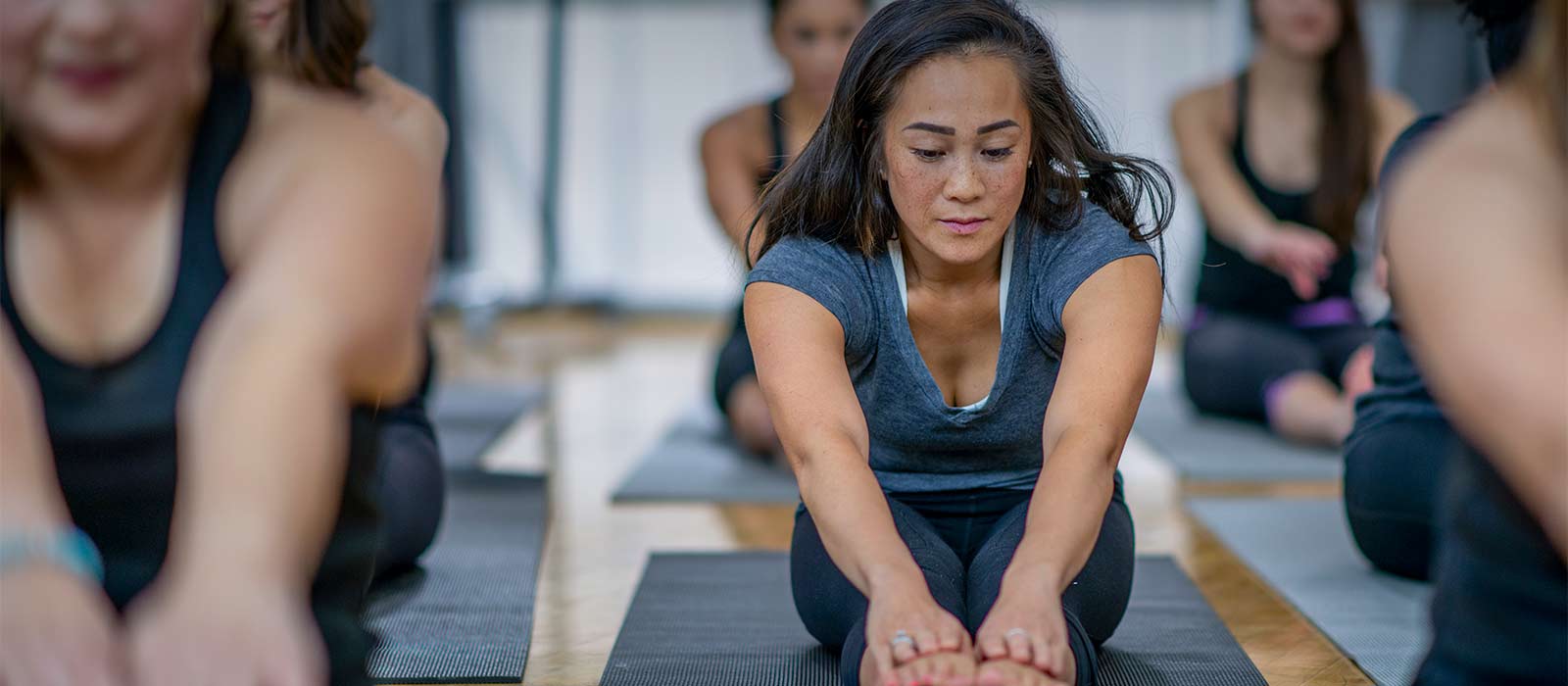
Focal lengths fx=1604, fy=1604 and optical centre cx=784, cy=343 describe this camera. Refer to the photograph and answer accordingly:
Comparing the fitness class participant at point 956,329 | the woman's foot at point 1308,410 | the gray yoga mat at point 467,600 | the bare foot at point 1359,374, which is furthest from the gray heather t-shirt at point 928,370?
the woman's foot at point 1308,410

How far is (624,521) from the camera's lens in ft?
8.49

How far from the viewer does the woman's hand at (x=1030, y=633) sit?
4.29 ft


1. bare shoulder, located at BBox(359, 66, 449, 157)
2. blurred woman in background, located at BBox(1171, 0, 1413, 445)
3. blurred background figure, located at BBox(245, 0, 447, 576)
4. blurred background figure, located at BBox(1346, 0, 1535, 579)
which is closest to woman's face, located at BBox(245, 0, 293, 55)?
blurred background figure, located at BBox(245, 0, 447, 576)

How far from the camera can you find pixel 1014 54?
5.25 feet

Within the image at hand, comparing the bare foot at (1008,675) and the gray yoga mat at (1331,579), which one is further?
the gray yoga mat at (1331,579)

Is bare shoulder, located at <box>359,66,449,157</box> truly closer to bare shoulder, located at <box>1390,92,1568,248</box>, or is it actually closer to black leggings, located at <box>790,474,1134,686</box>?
black leggings, located at <box>790,474,1134,686</box>

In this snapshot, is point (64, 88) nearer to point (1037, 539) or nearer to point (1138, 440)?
point (1037, 539)

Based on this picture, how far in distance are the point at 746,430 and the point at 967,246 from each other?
1.50 m

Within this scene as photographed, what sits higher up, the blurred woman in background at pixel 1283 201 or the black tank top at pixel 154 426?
the black tank top at pixel 154 426

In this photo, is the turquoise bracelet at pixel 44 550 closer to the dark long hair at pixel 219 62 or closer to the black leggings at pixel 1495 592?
the dark long hair at pixel 219 62

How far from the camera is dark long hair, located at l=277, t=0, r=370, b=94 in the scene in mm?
1992

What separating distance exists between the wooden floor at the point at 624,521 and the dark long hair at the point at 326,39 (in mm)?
720

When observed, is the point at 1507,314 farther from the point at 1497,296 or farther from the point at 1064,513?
the point at 1064,513

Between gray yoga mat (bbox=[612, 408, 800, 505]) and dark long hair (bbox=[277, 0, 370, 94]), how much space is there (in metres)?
0.98
